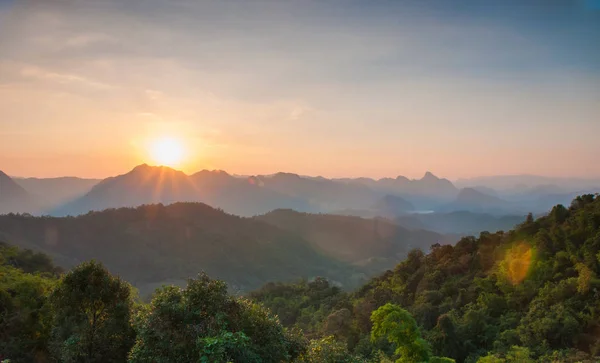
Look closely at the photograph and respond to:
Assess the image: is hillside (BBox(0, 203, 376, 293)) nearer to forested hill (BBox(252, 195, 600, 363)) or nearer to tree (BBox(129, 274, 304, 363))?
forested hill (BBox(252, 195, 600, 363))

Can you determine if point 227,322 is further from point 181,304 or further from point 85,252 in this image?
point 85,252

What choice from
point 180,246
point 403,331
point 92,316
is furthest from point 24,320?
point 180,246

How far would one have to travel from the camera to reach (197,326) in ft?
41.8

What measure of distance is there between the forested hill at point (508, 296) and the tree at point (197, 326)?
1135cm

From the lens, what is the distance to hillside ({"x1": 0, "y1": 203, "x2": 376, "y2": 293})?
12750cm

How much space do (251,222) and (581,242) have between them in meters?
161

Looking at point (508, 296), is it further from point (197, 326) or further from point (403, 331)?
point (197, 326)

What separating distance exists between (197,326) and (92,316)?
7847 millimetres

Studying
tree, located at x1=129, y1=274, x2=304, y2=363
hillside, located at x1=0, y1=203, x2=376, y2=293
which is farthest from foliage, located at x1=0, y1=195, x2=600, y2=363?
hillside, located at x1=0, y1=203, x2=376, y2=293

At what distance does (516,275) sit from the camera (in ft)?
104

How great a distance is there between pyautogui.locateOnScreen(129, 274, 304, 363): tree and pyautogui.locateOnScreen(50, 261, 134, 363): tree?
420 cm

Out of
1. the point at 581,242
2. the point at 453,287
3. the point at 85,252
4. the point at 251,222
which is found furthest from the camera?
the point at 251,222

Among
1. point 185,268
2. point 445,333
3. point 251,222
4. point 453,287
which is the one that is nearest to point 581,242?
point 453,287

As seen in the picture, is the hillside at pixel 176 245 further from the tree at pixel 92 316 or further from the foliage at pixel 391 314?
the tree at pixel 92 316
